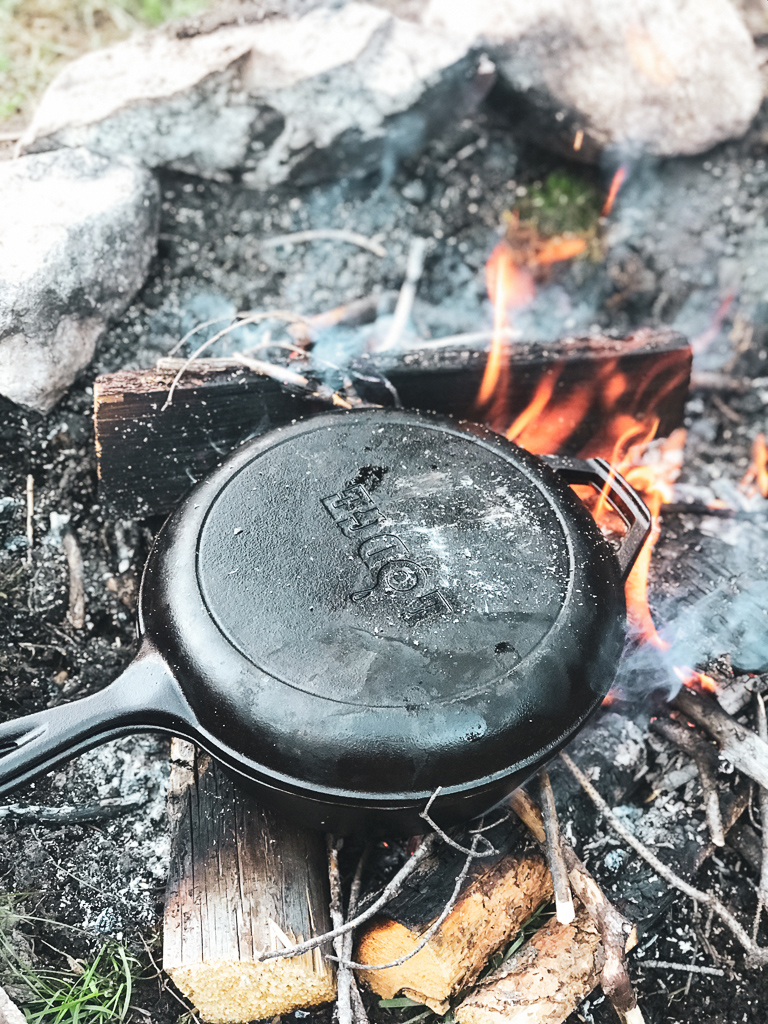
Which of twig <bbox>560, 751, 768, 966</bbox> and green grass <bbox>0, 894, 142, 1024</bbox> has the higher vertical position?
twig <bbox>560, 751, 768, 966</bbox>

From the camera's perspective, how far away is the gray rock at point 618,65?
3.84 metres

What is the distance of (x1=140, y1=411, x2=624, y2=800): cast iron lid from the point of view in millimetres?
1650

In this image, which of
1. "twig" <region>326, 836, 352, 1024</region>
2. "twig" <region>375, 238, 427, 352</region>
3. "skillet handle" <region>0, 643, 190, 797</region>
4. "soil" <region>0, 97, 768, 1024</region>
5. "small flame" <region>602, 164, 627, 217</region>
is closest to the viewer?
"skillet handle" <region>0, 643, 190, 797</region>

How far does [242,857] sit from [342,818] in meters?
0.44

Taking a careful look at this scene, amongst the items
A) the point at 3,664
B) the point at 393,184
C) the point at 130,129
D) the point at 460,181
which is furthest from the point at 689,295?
the point at 3,664

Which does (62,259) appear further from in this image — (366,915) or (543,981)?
(543,981)

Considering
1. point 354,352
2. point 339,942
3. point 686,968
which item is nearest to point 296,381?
point 354,352

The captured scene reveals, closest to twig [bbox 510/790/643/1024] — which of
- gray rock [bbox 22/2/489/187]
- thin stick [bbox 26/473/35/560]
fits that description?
thin stick [bbox 26/473/35/560]

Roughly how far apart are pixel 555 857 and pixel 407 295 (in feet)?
8.26

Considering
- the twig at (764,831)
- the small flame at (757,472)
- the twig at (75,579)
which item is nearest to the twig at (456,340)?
the small flame at (757,472)

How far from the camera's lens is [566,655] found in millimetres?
1770

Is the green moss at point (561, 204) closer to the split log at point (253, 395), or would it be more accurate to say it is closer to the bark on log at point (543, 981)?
the split log at point (253, 395)

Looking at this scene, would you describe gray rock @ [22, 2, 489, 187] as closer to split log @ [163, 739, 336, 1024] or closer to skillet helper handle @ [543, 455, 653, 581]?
skillet helper handle @ [543, 455, 653, 581]

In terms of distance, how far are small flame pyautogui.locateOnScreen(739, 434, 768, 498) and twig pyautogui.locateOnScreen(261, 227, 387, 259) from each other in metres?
2.04
